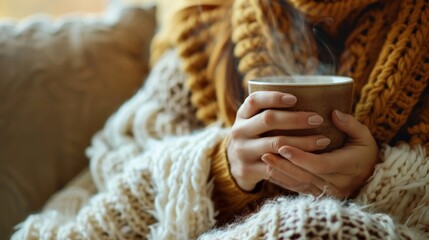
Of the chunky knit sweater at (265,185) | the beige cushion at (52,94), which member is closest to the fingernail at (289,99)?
the chunky knit sweater at (265,185)

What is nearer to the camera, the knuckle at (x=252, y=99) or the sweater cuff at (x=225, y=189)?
the knuckle at (x=252, y=99)

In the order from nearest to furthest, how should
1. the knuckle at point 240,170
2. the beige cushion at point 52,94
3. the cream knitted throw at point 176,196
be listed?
the cream knitted throw at point 176,196
the knuckle at point 240,170
the beige cushion at point 52,94

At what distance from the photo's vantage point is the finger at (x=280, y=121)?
451 millimetres

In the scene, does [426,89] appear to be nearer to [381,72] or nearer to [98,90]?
[381,72]

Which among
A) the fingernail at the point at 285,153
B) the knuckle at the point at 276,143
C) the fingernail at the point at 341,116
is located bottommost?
A: the fingernail at the point at 285,153

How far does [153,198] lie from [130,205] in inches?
1.2

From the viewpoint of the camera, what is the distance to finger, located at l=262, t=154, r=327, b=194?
49 centimetres

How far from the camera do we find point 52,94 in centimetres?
79

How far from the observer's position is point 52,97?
31.2 inches

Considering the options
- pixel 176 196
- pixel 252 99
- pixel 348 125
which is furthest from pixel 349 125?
pixel 176 196

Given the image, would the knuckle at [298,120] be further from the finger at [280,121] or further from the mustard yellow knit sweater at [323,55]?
the mustard yellow knit sweater at [323,55]

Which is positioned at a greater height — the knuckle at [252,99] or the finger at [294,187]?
the knuckle at [252,99]

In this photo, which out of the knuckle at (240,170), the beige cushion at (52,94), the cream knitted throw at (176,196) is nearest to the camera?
the cream knitted throw at (176,196)

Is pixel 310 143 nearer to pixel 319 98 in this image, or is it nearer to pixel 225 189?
pixel 319 98
